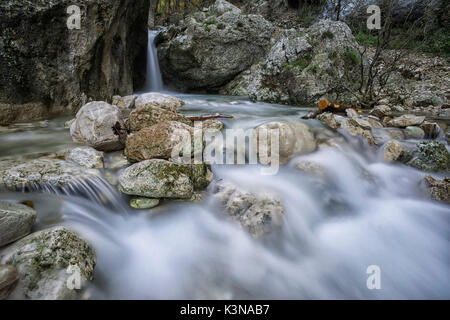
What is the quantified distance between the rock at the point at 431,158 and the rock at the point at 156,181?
3.21 metres

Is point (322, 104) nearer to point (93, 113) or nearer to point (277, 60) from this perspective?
point (277, 60)

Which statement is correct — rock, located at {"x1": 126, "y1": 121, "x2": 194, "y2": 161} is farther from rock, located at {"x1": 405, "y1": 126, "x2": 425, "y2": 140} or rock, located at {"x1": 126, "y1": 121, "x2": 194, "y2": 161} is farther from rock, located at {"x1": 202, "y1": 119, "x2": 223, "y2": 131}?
rock, located at {"x1": 405, "y1": 126, "x2": 425, "y2": 140}

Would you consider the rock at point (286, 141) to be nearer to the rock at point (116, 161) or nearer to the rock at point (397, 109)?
the rock at point (116, 161)

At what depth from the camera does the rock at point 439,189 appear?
257cm

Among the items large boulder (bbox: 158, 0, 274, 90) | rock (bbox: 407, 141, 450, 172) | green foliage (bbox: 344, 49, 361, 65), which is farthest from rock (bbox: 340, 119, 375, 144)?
large boulder (bbox: 158, 0, 274, 90)

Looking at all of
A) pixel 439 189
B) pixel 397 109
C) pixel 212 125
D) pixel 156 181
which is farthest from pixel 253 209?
pixel 397 109

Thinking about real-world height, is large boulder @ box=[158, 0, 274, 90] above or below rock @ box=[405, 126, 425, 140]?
above

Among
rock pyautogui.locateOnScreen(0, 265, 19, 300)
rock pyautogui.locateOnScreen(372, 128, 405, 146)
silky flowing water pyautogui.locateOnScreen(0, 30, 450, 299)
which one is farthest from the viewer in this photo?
rock pyautogui.locateOnScreen(372, 128, 405, 146)

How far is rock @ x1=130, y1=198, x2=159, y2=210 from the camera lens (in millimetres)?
2285

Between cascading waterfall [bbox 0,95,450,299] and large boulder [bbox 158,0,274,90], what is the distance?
7.36 m

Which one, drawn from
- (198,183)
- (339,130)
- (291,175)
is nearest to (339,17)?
(339,130)

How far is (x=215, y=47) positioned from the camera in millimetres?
8969

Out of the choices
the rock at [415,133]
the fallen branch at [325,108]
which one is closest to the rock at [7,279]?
the fallen branch at [325,108]

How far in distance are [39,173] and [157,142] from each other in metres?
1.17
